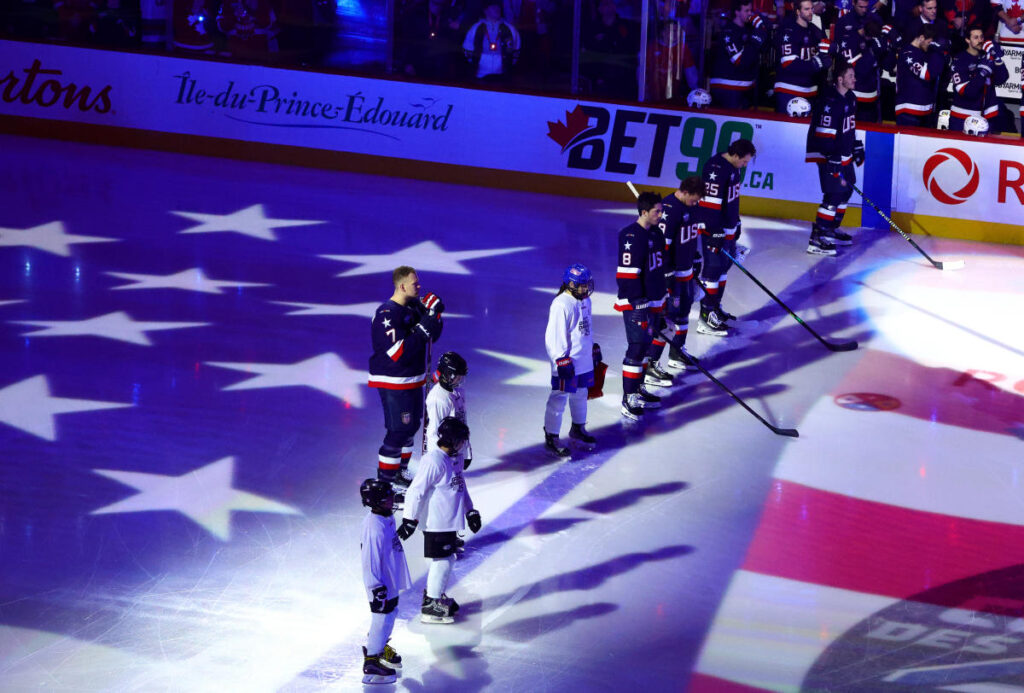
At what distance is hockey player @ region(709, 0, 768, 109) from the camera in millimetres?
17281

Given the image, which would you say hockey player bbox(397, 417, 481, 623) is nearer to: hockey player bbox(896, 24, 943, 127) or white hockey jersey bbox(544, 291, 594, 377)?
white hockey jersey bbox(544, 291, 594, 377)

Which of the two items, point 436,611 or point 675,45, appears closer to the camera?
point 436,611

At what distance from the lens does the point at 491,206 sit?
1725 cm

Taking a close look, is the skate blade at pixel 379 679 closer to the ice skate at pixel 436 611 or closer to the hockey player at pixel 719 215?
the ice skate at pixel 436 611

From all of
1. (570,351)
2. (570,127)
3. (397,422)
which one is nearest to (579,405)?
(570,351)

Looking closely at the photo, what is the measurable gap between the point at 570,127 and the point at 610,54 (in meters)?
1.09

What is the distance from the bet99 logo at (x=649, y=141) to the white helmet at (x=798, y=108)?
21.3 inches

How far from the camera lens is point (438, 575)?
7.56 metres

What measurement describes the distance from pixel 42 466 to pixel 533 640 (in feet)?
13.9

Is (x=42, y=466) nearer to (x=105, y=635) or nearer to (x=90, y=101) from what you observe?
(x=105, y=635)

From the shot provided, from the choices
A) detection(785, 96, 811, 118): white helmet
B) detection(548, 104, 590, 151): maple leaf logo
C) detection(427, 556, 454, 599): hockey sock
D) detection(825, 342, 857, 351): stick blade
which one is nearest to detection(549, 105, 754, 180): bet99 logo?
detection(548, 104, 590, 151): maple leaf logo

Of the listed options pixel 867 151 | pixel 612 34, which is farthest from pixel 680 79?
pixel 867 151

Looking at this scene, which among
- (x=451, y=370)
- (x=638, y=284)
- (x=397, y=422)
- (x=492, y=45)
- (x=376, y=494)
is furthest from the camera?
(x=492, y=45)

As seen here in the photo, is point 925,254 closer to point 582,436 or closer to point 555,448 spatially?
point 582,436
